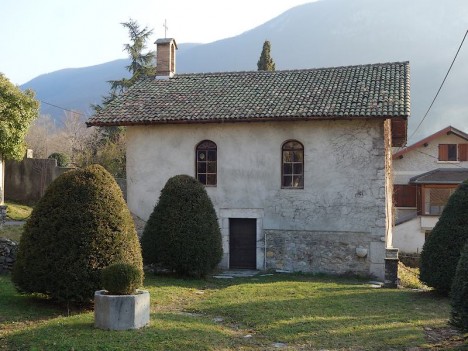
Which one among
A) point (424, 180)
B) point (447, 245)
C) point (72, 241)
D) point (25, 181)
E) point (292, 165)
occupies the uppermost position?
point (424, 180)

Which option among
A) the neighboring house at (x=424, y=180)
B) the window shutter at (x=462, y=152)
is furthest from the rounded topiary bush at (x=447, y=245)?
the window shutter at (x=462, y=152)

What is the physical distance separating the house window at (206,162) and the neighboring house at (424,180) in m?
19.3

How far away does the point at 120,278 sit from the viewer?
28.1 ft

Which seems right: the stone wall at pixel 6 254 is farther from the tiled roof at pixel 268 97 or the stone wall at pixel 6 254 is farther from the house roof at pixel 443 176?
the house roof at pixel 443 176

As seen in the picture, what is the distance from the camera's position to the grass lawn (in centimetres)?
791

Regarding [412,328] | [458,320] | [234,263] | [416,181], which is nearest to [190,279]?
[234,263]

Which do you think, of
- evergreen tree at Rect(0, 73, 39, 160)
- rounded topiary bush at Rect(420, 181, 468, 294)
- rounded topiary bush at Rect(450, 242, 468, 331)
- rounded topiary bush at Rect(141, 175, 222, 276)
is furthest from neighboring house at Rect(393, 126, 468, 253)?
rounded topiary bush at Rect(450, 242, 468, 331)

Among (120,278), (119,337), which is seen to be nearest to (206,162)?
(120,278)

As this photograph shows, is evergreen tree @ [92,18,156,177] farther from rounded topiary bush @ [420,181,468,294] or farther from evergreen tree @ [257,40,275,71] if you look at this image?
rounded topiary bush @ [420,181,468,294]

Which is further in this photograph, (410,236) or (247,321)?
(410,236)

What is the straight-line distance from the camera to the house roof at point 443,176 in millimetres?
33406

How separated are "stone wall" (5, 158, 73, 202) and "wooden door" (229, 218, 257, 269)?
10936 millimetres

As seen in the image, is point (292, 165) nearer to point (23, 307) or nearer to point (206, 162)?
point (206, 162)

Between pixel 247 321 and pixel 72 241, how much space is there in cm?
367
